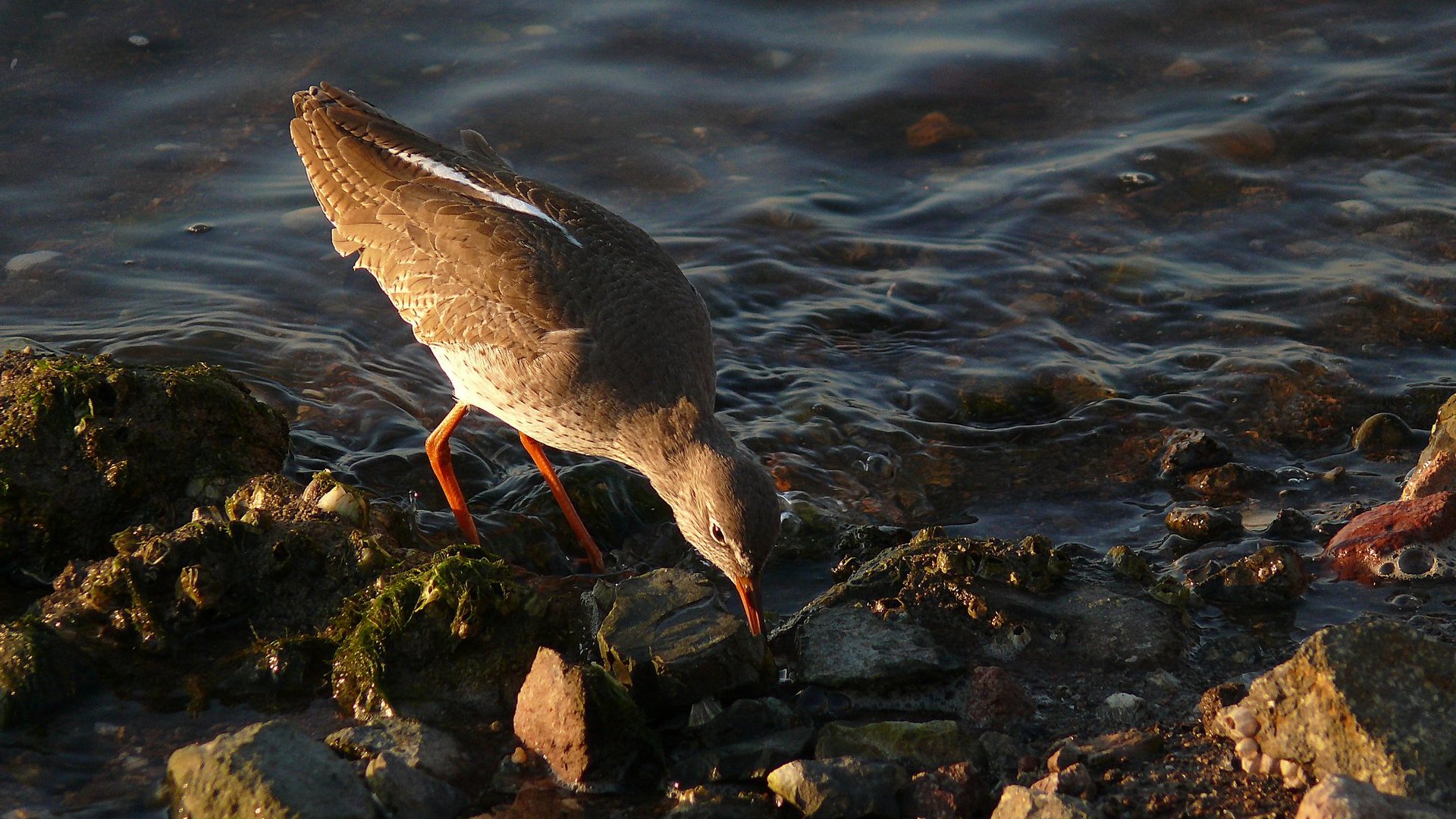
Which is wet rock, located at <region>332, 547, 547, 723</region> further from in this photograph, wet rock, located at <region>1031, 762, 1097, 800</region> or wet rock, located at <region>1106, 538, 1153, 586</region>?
wet rock, located at <region>1106, 538, 1153, 586</region>

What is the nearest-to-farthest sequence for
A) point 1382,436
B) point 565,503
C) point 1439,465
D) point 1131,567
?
point 1131,567 < point 1439,465 < point 565,503 < point 1382,436

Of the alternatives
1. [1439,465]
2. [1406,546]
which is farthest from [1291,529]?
[1439,465]

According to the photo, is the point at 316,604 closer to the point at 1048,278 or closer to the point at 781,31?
the point at 1048,278

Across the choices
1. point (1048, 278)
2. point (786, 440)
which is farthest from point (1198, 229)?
point (786, 440)

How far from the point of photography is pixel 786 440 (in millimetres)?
7859

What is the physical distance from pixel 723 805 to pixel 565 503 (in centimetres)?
293

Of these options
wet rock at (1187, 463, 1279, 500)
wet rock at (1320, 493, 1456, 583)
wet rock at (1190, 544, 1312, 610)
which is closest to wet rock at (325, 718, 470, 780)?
wet rock at (1190, 544, 1312, 610)

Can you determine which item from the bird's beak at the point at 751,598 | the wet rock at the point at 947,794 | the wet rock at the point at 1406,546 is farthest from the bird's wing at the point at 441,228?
the wet rock at the point at 1406,546

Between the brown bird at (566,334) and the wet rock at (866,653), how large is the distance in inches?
18.1

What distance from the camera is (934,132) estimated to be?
1148 centimetres

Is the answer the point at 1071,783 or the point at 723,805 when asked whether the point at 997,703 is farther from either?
the point at 723,805

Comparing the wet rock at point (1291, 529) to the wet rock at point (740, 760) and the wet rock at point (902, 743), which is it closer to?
the wet rock at point (902, 743)

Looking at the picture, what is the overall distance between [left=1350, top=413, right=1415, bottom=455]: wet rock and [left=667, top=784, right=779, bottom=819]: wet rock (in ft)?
15.1

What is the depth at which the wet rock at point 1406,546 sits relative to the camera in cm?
588
